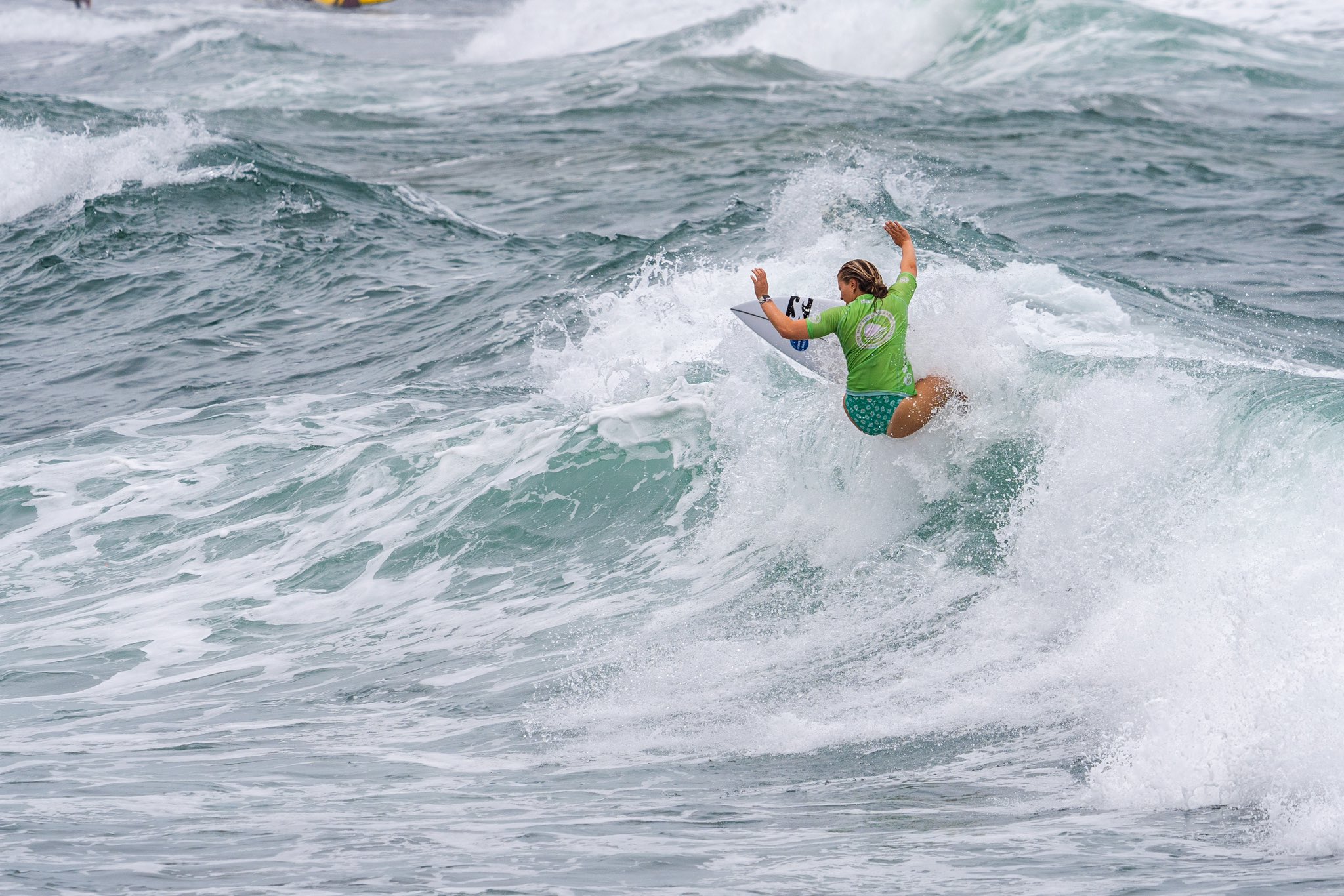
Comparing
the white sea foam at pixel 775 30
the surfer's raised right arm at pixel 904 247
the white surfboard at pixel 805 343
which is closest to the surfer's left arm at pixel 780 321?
the surfer's raised right arm at pixel 904 247

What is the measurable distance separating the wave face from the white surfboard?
0.42m

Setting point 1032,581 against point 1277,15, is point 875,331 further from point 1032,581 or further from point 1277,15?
point 1277,15

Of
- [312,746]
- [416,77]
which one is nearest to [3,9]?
[416,77]

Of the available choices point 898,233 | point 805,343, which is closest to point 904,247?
point 898,233

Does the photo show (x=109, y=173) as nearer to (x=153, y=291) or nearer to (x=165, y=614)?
(x=153, y=291)

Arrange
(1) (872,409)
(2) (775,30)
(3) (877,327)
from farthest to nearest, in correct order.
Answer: (2) (775,30) → (1) (872,409) → (3) (877,327)

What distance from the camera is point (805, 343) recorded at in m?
9.59

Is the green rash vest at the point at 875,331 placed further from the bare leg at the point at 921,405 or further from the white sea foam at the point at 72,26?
the white sea foam at the point at 72,26

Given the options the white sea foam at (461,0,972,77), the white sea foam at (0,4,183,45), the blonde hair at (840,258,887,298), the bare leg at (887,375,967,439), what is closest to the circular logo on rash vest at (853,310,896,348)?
the blonde hair at (840,258,887,298)

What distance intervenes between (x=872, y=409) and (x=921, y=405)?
0.31 m

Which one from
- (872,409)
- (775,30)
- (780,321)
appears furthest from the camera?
(775,30)

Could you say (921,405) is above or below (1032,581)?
above

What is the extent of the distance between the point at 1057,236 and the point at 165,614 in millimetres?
10422

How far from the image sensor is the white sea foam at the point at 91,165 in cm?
1878
